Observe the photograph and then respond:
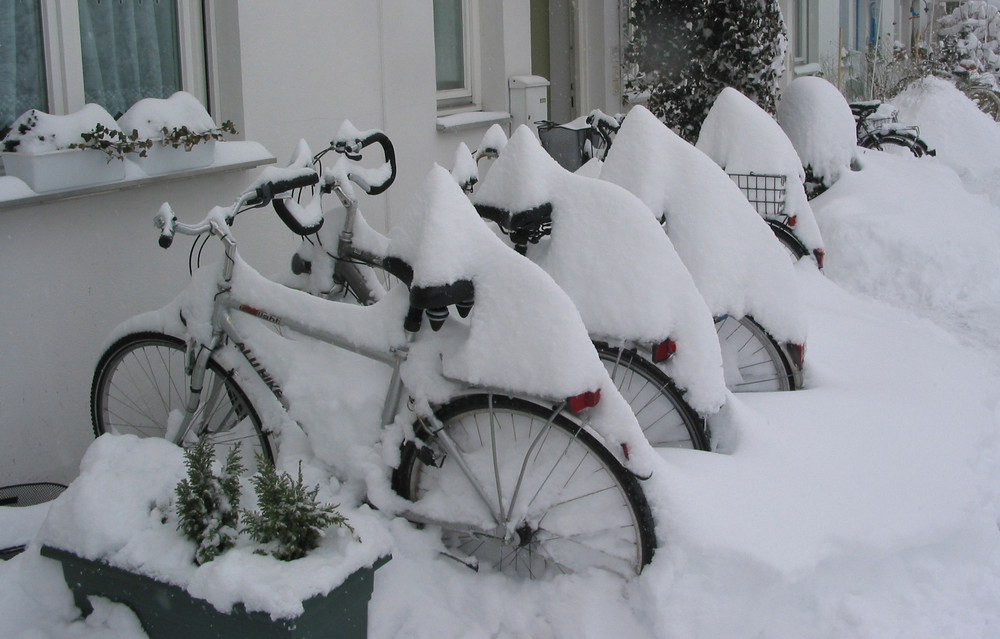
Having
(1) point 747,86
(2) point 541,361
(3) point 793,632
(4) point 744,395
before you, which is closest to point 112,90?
(2) point 541,361

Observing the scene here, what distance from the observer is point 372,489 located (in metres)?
2.97

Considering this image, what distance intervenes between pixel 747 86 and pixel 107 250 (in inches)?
204

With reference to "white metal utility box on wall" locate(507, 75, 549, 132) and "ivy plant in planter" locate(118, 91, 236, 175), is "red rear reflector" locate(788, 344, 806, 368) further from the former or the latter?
"white metal utility box on wall" locate(507, 75, 549, 132)

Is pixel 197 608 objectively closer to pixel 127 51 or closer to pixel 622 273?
pixel 622 273

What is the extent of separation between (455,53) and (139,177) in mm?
3718

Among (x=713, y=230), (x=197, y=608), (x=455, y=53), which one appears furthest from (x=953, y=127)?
(x=197, y=608)

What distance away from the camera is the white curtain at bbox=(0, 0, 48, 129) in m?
3.65

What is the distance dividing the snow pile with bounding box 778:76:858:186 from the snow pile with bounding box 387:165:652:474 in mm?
4770

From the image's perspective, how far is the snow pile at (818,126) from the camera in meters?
→ 6.97

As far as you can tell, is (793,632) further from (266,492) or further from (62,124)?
(62,124)

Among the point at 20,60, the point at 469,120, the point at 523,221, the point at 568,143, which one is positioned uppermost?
the point at 20,60

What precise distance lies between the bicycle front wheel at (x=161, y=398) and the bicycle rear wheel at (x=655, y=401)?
1.13 m

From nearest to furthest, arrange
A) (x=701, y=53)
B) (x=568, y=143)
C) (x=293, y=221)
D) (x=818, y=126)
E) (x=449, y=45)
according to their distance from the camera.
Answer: (x=293, y=221)
(x=568, y=143)
(x=818, y=126)
(x=449, y=45)
(x=701, y=53)

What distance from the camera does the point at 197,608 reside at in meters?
2.43
